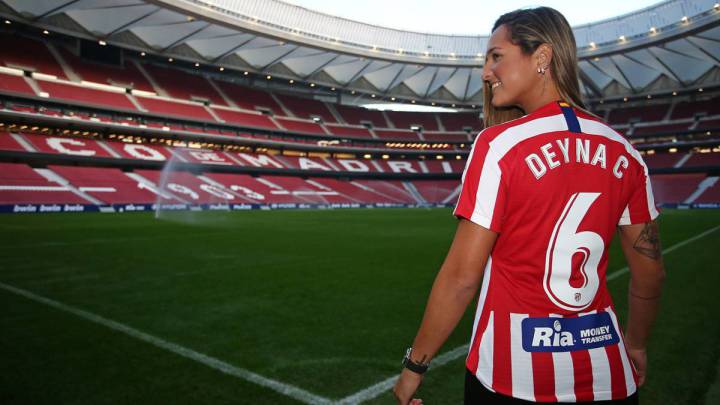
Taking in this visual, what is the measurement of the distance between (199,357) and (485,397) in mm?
2992

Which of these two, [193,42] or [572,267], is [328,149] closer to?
[193,42]

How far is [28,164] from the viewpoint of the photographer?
28.9 metres

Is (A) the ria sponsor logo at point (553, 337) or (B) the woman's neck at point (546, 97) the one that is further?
(B) the woman's neck at point (546, 97)

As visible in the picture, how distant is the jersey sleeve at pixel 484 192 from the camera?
1192mm

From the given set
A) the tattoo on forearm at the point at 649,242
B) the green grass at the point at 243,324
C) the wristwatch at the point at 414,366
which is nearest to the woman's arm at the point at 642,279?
the tattoo on forearm at the point at 649,242

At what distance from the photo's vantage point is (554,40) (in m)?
1.35

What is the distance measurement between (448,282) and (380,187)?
4718 cm

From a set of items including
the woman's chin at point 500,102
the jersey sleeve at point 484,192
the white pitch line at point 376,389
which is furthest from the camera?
the white pitch line at point 376,389

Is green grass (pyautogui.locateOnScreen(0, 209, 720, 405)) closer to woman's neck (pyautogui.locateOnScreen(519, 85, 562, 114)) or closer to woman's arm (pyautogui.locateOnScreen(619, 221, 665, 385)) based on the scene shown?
woman's arm (pyautogui.locateOnScreen(619, 221, 665, 385))

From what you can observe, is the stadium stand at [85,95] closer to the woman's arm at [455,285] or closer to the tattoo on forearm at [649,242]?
the woman's arm at [455,285]

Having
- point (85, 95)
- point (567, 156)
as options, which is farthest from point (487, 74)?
point (85, 95)

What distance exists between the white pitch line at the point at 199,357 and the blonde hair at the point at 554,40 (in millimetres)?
2442

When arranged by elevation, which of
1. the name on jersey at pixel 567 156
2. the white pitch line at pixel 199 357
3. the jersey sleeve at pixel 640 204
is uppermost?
the name on jersey at pixel 567 156

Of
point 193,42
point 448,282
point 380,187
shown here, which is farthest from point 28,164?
point 448,282
